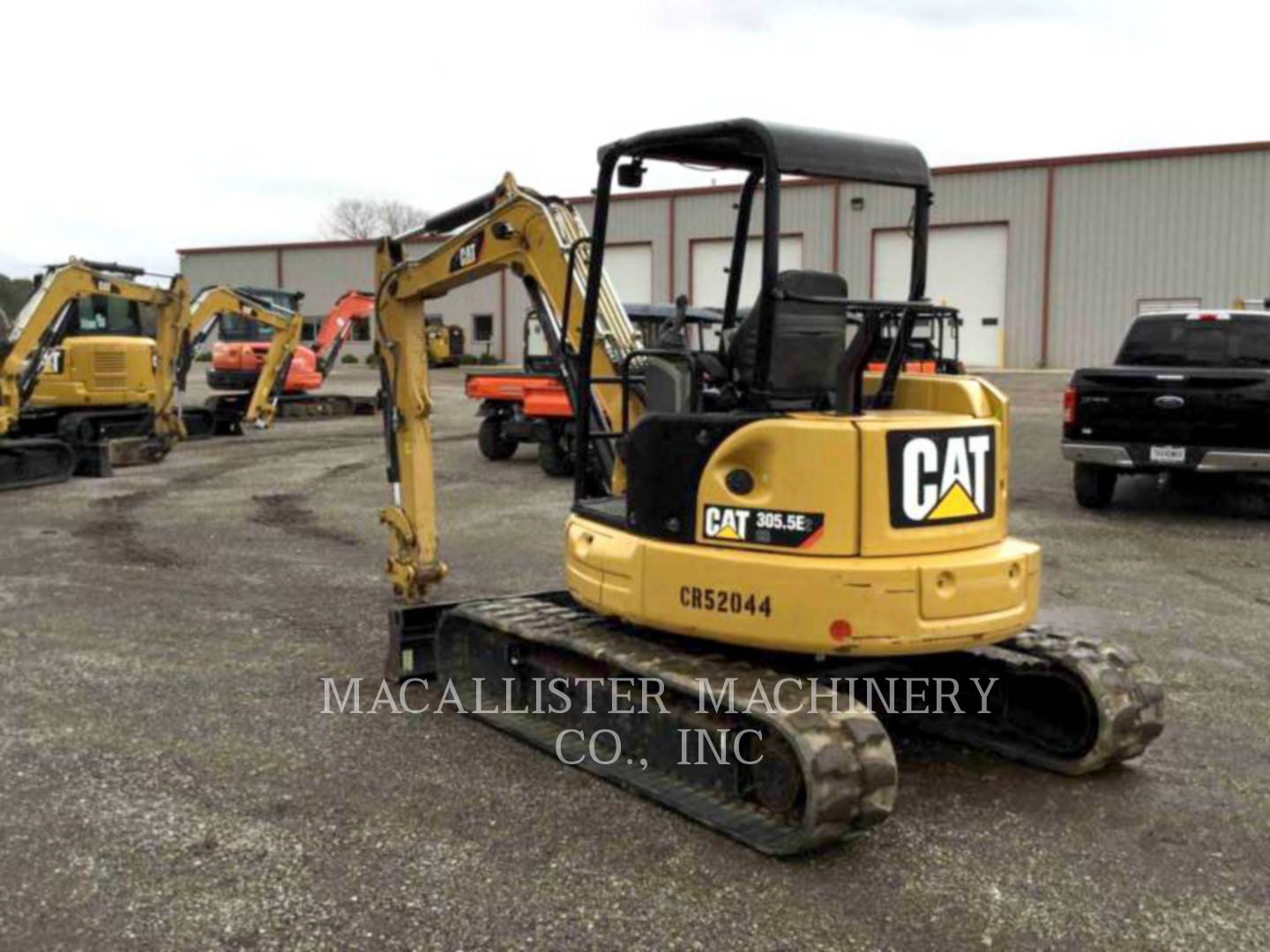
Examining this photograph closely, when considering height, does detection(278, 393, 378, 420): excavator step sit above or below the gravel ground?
above

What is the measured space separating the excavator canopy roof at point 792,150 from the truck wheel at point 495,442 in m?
12.5

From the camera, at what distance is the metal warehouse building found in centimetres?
3319

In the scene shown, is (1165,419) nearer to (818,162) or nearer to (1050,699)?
(1050,699)

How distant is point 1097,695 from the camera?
17.2 ft

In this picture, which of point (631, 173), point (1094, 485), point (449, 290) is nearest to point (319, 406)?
point (1094, 485)

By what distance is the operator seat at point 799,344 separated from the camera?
5.05 metres

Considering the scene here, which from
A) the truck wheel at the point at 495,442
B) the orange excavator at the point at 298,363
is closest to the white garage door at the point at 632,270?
the orange excavator at the point at 298,363

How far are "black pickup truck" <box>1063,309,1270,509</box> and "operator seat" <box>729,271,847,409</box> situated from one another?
312 inches

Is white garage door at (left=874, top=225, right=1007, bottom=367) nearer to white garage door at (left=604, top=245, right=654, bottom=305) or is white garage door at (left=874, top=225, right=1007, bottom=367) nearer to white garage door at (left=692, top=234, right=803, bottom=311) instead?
white garage door at (left=692, top=234, right=803, bottom=311)

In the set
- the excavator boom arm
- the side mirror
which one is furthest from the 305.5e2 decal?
the side mirror

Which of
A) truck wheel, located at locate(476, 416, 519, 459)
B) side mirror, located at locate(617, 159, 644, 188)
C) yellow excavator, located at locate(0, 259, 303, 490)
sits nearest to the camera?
side mirror, located at locate(617, 159, 644, 188)

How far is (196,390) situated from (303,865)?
3453cm

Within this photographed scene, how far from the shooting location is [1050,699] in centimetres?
575

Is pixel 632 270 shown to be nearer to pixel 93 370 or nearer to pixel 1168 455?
pixel 93 370
